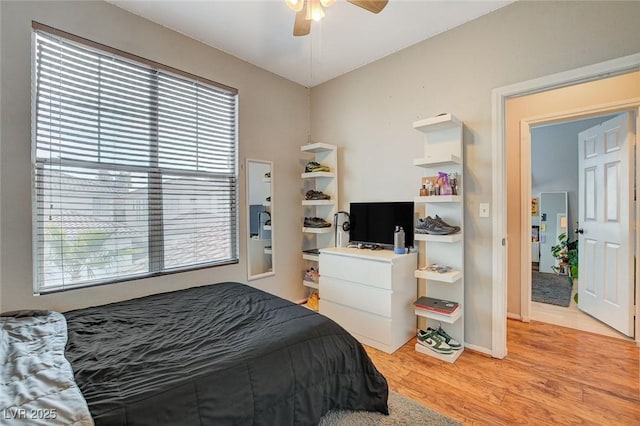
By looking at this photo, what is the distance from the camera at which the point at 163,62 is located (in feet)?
8.16

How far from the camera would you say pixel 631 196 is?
103 inches

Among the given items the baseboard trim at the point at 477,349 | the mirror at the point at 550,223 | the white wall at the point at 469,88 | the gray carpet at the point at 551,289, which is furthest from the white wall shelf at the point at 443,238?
the mirror at the point at 550,223

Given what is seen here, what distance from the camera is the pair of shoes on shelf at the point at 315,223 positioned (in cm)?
343

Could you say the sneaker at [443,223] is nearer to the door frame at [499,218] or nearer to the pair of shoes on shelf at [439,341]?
the door frame at [499,218]

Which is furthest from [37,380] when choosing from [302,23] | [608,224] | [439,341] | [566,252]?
[566,252]

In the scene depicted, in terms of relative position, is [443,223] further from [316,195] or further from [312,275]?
[312,275]

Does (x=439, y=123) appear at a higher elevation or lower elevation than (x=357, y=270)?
higher

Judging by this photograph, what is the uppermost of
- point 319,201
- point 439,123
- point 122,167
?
point 439,123

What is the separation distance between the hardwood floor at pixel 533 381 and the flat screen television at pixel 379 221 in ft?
3.29

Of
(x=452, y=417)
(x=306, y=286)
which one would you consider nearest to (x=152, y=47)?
(x=306, y=286)

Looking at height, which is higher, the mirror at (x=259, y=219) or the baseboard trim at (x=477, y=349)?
the mirror at (x=259, y=219)

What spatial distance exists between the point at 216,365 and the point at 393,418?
1.12m

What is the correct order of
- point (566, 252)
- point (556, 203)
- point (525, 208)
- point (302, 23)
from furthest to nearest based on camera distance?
point (556, 203) → point (566, 252) → point (525, 208) → point (302, 23)

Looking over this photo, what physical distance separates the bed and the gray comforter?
5 cm
